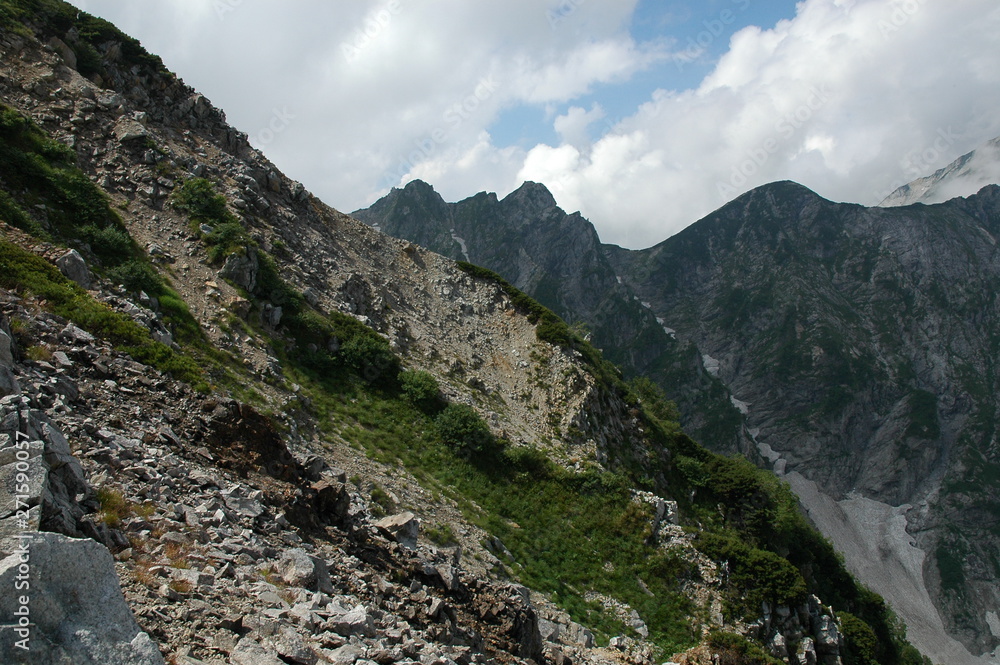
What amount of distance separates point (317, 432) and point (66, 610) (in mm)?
18865

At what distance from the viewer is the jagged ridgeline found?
9.41 metres

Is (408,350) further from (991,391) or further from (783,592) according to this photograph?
(991,391)

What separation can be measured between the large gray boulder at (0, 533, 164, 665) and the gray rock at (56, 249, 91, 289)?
16.9m

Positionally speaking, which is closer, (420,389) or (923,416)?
(420,389)

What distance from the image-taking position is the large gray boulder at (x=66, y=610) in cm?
509

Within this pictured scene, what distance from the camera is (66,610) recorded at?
5520 mm

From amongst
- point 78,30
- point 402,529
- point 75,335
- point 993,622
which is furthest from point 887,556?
point 78,30

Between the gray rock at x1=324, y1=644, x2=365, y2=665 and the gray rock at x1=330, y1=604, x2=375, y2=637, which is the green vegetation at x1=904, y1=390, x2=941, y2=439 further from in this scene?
the gray rock at x1=324, y1=644, x2=365, y2=665

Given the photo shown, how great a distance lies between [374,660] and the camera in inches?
309

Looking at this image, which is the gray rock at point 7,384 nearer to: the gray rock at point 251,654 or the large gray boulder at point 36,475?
the large gray boulder at point 36,475

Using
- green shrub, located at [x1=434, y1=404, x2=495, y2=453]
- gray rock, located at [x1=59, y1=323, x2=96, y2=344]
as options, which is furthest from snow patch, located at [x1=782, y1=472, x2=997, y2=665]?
gray rock, located at [x1=59, y1=323, x2=96, y2=344]

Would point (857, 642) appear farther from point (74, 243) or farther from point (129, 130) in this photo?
point (129, 130)

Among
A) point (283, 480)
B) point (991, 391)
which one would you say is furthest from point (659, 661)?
point (991, 391)

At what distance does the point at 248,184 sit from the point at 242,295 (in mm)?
14576
